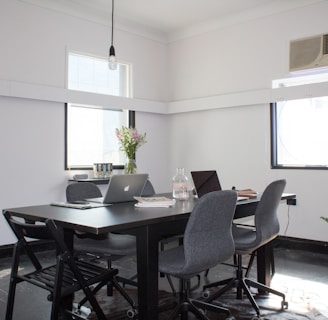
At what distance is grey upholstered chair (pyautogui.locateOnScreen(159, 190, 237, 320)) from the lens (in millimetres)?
2160

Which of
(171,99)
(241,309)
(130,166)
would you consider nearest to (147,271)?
(241,309)

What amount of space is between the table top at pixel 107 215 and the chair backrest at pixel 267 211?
0.16m

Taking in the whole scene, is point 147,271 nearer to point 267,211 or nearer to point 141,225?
point 141,225

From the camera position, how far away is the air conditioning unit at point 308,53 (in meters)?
4.42

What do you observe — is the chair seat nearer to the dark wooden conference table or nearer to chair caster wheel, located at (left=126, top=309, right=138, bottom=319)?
the dark wooden conference table

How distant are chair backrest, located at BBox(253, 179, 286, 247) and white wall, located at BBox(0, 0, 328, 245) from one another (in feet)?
6.15

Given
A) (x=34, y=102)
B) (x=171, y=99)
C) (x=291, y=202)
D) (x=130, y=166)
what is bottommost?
(x=291, y=202)

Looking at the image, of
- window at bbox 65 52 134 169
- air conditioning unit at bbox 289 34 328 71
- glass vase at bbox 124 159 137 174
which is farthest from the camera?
glass vase at bbox 124 159 137 174

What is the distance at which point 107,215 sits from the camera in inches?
88.2

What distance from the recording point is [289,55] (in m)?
4.69

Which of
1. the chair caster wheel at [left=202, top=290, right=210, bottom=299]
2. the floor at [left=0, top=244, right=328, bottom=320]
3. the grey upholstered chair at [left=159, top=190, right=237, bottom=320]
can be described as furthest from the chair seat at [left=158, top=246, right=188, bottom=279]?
the floor at [left=0, top=244, right=328, bottom=320]

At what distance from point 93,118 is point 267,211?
3141mm

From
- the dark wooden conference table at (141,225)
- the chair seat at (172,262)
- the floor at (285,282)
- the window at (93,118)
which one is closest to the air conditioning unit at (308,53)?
the floor at (285,282)

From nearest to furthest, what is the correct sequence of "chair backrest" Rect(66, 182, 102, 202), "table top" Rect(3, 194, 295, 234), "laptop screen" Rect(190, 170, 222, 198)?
"table top" Rect(3, 194, 295, 234) → "laptop screen" Rect(190, 170, 222, 198) → "chair backrest" Rect(66, 182, 102, 202)
